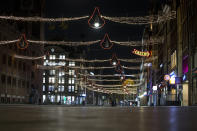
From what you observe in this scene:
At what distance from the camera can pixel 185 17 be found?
45.4 meters

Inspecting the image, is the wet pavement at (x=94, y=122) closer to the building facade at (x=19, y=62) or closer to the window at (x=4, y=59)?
the building facade at (x=19, y=62)

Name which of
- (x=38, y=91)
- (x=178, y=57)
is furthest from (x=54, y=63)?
(x=178, y=57)

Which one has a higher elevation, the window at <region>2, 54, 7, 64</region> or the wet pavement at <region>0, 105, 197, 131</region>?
the window at <region>2, 54, 7, 64</region>

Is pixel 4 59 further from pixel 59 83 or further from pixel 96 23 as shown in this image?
pixel 59 83

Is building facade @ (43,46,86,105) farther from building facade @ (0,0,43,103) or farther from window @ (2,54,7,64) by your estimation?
window @ (2,54,7,64)

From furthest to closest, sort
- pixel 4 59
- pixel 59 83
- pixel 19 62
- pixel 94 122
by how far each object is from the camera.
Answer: pixel 59 83 < pixel 19 62 < pixel 4 59 < pixel 94 122

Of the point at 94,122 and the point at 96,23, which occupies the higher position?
the point at 96,23

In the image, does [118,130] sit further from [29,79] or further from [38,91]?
[38,91]

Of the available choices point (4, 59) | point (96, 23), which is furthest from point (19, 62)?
point (96, 23)

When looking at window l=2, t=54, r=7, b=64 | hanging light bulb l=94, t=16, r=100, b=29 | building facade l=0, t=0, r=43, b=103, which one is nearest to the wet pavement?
hanging light bulb l=94, t=16, r=100, b=29

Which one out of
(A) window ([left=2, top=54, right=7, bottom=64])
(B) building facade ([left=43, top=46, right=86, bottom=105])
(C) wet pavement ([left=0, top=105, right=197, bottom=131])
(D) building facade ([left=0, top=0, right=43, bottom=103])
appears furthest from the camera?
(B) building facade ([left=43, top=46, right=86, bottom=105])

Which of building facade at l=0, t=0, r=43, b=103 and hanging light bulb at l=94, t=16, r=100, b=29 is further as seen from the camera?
building facade at l=0, t=0, r=43, b=103

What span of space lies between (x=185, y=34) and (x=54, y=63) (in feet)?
359

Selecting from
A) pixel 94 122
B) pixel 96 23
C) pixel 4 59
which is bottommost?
pixel 94 122
